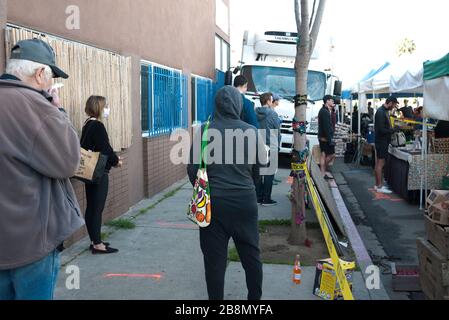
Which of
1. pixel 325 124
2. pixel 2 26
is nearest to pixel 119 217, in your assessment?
pixel 2 26

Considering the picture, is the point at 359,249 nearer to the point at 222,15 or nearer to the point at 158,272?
the point at 158,272

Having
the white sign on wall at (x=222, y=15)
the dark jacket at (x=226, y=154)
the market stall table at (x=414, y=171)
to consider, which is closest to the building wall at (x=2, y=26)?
the dark jacket at (x=226, y=154)

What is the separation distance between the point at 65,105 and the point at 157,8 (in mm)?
4546

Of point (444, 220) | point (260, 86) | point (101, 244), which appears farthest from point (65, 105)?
point (260, 86)

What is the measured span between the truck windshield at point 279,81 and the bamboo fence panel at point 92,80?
283 inches

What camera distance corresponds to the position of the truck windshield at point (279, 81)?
14.4 m

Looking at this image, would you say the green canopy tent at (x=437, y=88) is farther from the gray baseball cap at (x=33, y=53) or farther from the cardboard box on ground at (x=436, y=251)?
the gray baseball cap at (x=33, y=53)

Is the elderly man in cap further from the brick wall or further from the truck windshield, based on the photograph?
the truck windshield

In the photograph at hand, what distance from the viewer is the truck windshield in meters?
14.4

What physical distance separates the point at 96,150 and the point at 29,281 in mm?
3071

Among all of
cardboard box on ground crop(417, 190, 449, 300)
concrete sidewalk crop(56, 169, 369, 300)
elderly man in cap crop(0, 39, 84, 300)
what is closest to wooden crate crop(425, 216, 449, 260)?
cardboard box on ground crop(417, 190, 449, 300)

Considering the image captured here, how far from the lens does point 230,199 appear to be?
3783 millimetres

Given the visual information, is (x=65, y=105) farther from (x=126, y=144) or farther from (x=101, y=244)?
(x=126, y=144)

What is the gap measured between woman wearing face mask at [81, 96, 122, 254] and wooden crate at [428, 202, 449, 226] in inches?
128
